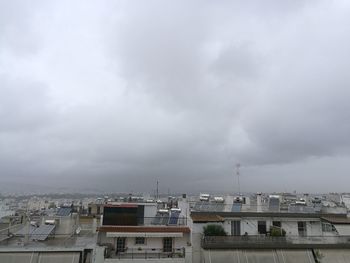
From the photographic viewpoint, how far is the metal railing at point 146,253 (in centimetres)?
3297

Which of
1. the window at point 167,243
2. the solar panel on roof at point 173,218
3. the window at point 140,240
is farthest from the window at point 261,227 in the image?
the window at point 140,240

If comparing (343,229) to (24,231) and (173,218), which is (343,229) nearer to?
(173,218)

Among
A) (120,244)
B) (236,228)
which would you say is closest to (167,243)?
(120,244)

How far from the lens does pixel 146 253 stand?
33.5 meters

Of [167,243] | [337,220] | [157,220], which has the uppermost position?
[337,220]

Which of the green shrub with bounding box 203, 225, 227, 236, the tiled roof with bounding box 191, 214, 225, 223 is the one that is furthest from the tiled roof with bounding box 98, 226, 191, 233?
the green shrub with bounding box 203, 225, 227, 236

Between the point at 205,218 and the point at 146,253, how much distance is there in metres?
6.75

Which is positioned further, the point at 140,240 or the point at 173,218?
the point at 173,218

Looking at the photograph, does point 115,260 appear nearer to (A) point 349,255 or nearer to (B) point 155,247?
(B) point 155,247

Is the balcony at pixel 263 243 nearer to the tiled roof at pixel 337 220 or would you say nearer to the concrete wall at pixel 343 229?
the concrete wall at pixel 343 229

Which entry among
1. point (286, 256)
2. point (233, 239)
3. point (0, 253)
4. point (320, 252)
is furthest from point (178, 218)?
point (0, 253)

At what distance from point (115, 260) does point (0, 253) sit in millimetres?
9524

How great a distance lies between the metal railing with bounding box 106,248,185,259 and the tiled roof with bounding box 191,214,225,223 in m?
3.27

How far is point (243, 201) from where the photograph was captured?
43844 millimetres
